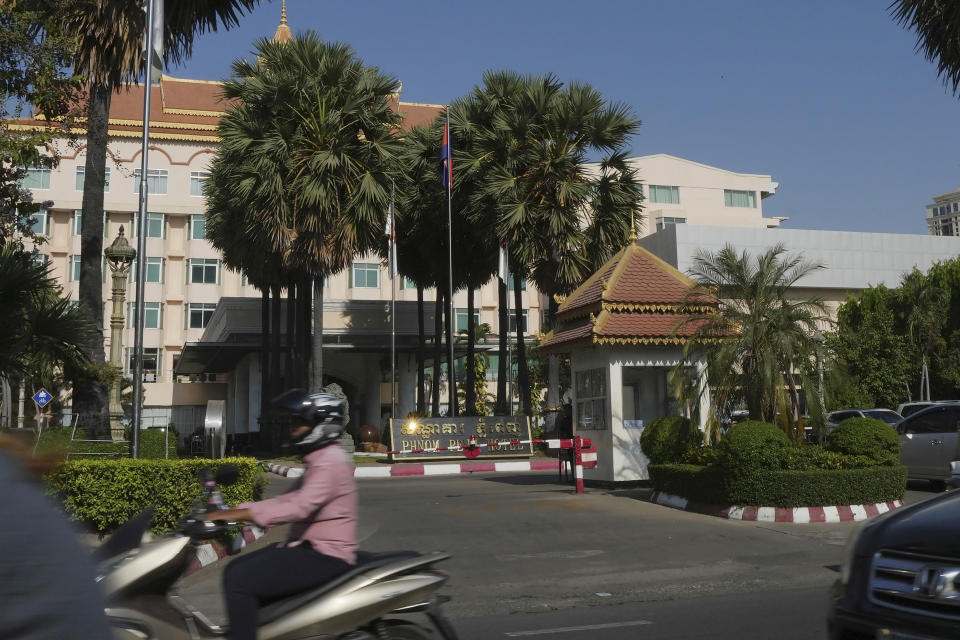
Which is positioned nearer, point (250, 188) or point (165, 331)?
point (250, 188)

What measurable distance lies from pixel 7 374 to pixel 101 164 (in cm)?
531

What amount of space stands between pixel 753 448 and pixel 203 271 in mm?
50814

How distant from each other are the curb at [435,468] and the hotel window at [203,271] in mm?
34069

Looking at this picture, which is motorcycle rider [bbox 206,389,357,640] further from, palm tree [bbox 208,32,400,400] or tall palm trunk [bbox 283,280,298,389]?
tall palm trunk [bbox 283,280,298,389]

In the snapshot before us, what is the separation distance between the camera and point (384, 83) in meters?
27.0

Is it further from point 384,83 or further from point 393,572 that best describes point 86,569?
point 384,83

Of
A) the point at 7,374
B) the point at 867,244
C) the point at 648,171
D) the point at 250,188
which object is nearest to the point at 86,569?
the point at 7,374

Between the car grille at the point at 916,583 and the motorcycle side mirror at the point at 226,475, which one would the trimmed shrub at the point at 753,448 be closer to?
the car grille at the point at 916,583

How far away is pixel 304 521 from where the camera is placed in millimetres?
4359

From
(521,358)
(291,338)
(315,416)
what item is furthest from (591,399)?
(291,338)

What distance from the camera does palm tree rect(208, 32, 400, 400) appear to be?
84.5 feet

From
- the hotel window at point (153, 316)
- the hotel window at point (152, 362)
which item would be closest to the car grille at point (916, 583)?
the hotel window at point (153, 316)

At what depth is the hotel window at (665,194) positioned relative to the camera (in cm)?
7262

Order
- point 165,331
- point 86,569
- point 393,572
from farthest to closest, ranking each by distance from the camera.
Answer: point 165,331 → point 393,572 → point 86,569
